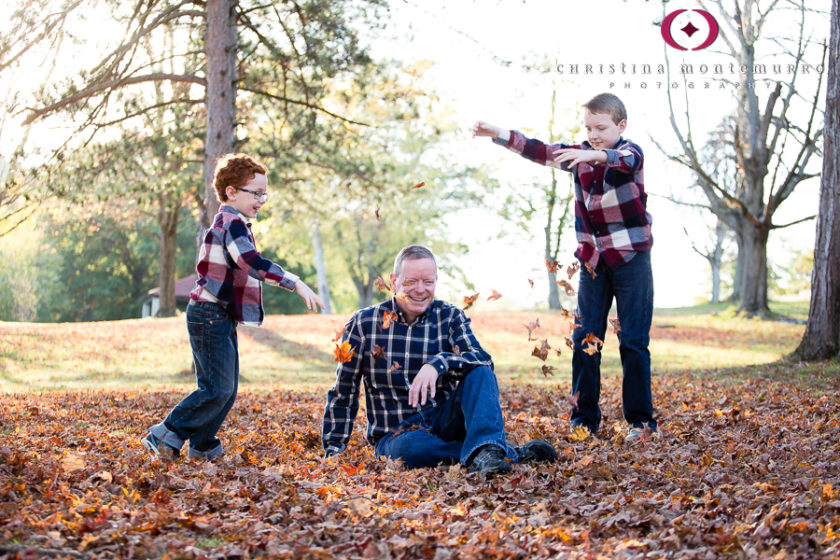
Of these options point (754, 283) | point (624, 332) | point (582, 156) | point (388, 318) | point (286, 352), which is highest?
point (582, 156)

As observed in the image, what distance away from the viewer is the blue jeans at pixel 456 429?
426cm

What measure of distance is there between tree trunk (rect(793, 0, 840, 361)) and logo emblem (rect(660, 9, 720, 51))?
14.3ft

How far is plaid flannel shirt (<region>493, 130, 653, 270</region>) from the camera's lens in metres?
5.30

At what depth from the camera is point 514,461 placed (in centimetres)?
436

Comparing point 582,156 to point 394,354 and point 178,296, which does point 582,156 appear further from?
point 178,296

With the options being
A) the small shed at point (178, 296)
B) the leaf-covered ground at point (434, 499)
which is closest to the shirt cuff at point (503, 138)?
the leaf-covered ground at point (434, 499)

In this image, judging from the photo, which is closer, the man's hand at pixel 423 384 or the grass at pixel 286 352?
the man's hand at pixel 423 384

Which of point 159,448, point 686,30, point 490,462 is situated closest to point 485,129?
point 490,462

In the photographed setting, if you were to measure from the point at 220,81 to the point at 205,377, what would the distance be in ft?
26.6

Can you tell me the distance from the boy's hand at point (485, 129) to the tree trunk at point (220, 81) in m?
7.48

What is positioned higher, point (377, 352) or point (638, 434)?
point (377, 352)

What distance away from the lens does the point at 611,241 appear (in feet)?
17.5

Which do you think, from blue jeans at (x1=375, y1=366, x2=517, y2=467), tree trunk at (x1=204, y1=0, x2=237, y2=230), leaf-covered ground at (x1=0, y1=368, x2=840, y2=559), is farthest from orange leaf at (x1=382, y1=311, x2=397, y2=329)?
tree trunk at (x1=204, y1=0, x2=237, y2=230)

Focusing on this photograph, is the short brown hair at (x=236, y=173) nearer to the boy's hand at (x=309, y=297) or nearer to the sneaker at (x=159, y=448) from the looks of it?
the boy's hand at (x=309, y=297)
